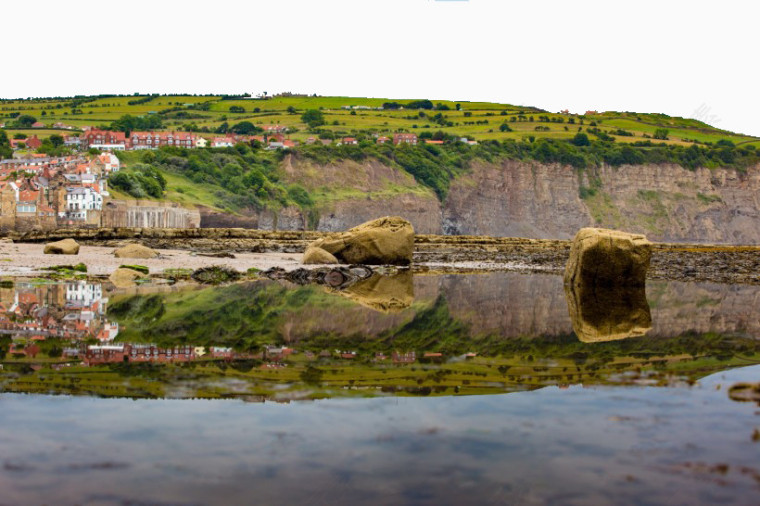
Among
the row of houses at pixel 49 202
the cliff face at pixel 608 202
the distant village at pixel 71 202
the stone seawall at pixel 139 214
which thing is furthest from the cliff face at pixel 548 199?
the row of houses at pixel 49 202

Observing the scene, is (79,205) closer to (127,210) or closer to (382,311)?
(127,210)

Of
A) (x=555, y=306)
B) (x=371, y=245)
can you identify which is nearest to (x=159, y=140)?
(x=371, y=245)

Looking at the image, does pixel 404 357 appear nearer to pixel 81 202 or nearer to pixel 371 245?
pixel 371 245

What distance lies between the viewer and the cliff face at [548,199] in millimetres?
144250

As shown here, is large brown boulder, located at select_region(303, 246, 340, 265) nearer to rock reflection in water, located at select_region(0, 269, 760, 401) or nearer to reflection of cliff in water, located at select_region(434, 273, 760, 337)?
reflection of cliff in water, located at select_region(434, 273, 760, 337)

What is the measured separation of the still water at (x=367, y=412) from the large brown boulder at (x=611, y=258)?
30.0ft

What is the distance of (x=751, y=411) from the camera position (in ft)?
25.0

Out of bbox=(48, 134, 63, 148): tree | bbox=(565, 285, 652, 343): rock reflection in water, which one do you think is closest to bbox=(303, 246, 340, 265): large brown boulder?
bbox=(565, 285, 652, 343): rock reflection in water

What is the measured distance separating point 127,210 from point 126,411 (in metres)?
91.9

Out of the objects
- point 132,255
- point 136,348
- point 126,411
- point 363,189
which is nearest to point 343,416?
point 126,411

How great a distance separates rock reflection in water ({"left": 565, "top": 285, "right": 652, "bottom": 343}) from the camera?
1423cm

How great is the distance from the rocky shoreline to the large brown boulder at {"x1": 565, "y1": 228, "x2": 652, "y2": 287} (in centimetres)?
945

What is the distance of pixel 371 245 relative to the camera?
35.8 m

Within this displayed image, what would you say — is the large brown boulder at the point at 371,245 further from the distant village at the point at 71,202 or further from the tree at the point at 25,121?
the tree at the point at 25,121
